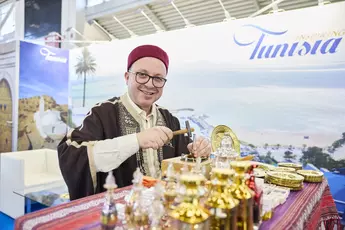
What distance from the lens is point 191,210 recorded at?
1.98 ft

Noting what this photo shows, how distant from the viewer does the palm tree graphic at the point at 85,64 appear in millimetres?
5287

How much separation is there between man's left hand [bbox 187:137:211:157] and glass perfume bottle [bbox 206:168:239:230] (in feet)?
2.32

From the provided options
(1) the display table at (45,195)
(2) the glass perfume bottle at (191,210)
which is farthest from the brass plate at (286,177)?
(1) the display table at (45,195)

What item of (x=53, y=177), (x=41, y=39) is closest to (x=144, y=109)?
(x=53, y=177)

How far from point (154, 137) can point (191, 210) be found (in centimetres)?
61

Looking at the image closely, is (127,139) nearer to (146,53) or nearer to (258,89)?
(146,53)

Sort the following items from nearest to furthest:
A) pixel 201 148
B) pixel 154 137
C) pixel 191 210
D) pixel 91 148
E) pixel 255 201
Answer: pixel 191 210, pixel 255 201, pixel 154 137, pixel 91 148, pixel 201 148

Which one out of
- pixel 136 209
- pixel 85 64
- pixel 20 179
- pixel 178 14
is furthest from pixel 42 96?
pixel 136 209

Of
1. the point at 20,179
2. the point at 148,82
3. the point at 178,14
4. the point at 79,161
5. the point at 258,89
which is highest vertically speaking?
the point at 178,14

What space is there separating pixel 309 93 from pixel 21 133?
4816 millimetres

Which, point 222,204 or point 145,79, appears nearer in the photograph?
point 222,204

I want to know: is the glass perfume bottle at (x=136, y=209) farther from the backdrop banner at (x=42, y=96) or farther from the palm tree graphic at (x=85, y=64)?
the backdrop banner at (x=42, y=96)

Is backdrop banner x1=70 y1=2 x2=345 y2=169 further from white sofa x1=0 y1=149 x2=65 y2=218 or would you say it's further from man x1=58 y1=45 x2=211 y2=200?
white sofa x1=0 y1=149 x2=65 y2=218

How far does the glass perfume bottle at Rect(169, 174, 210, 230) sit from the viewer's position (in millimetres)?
595
